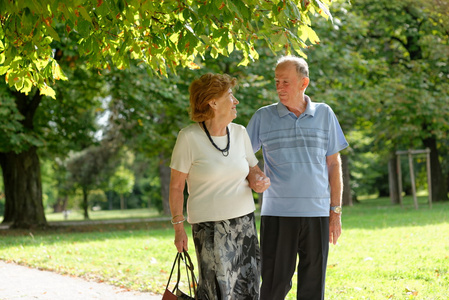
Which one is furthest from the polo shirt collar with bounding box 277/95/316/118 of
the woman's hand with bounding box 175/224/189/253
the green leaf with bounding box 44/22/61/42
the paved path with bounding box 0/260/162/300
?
the paved path with bounding box 0/260/162/300

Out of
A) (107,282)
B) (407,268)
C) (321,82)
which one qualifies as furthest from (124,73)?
(407,268)

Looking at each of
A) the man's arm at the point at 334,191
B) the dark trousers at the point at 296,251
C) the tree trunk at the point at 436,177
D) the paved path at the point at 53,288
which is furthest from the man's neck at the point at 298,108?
the tree trunk at the point at 436,177

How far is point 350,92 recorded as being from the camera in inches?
681

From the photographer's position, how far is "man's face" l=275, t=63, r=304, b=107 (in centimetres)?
423

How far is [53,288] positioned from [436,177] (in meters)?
20.3

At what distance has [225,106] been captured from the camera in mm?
3908

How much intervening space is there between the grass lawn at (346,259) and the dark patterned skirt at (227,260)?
2223 millimetres

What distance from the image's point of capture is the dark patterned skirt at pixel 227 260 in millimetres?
3830

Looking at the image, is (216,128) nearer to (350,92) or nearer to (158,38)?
(158,38)

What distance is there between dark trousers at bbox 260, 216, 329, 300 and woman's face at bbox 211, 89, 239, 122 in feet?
2.85

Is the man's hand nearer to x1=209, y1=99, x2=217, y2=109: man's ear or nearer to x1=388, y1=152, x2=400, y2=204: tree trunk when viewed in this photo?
x1=209, y1=99, x2=217, y2=109: man's ear

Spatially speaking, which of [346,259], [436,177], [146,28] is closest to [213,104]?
[146,28]

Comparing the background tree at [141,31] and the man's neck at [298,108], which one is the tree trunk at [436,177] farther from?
the man's neck at [298,108]

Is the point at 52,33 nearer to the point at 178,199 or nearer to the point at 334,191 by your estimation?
the point at 178,199
